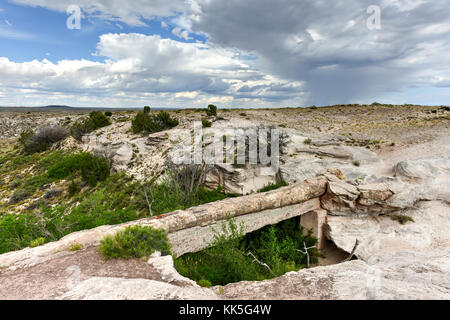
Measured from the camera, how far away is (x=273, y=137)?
1883 centimetres

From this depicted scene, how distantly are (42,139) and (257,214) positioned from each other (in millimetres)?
35303

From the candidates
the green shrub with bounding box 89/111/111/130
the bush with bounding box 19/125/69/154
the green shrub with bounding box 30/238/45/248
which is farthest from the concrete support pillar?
the bush with bounding box 19/125/69/154

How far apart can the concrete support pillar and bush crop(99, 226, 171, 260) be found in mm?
8730

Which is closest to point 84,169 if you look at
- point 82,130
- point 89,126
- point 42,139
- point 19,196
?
point 19,196

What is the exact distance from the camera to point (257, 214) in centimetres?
1041

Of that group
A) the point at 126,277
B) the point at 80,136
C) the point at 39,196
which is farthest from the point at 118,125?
the point at 126,277

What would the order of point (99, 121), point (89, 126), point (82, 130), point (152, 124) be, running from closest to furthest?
point (152, 124) < point (82, 130) < point (89, 126) < point (99, 121)

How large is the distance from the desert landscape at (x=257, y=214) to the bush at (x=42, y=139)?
10.9 ft

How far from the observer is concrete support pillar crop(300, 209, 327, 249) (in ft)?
39.7

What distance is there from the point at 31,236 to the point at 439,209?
18.2 m

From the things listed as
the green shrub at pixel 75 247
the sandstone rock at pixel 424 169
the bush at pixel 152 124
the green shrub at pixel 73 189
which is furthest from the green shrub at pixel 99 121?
the sandstone rock at pixel 424 169

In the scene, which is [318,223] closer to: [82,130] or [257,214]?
[257,214]

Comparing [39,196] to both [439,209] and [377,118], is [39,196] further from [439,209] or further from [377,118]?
[377,118]

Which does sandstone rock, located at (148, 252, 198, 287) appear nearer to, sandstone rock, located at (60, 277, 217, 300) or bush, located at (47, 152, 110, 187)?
sandstone rock, located at (60, 277, 217, 300)
